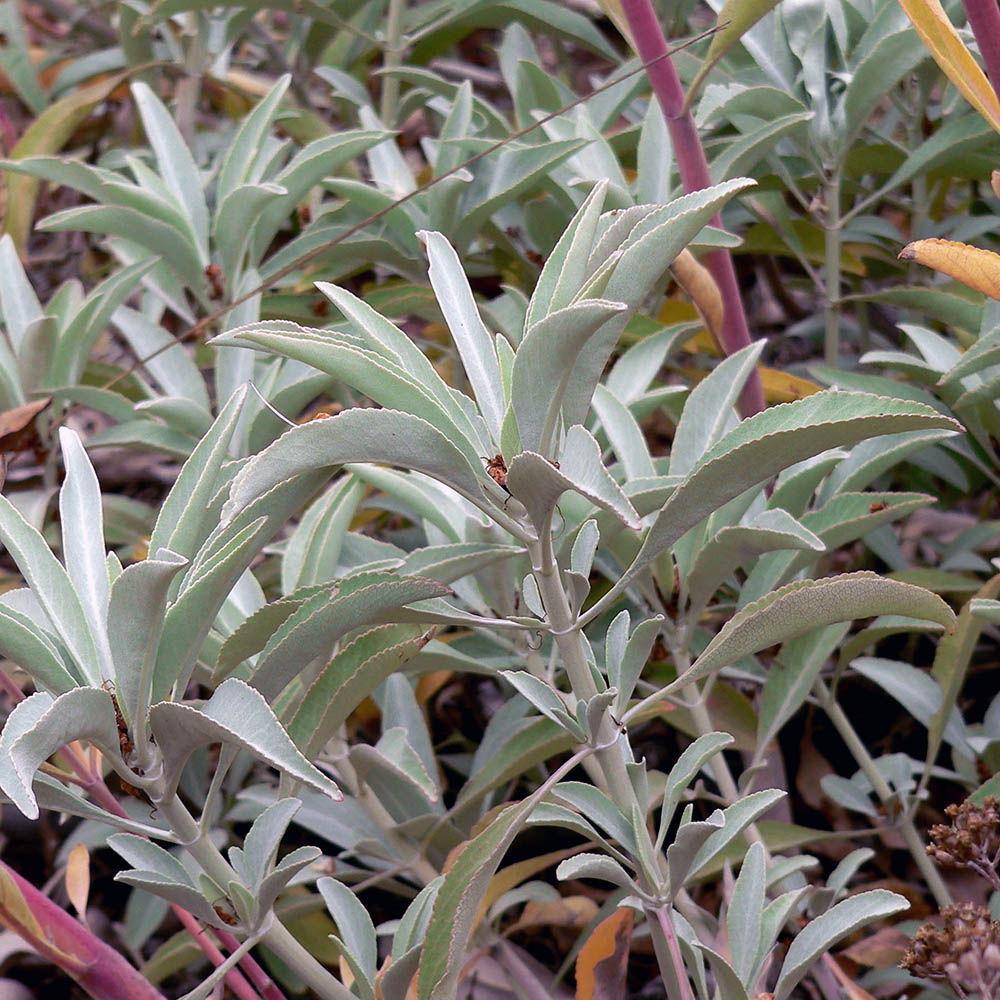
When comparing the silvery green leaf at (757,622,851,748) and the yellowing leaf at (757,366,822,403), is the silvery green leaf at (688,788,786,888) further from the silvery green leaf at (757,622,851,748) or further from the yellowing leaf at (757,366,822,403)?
the yellowing leaf at (757,366,822,403)

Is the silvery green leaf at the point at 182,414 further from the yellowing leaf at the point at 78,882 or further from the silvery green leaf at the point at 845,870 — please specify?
the silvery green leaf at the point at 845,870

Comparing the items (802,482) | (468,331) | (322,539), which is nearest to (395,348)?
(468,331)

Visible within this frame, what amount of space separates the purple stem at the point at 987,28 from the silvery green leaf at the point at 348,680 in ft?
1.69

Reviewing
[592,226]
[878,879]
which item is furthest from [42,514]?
[878,879]

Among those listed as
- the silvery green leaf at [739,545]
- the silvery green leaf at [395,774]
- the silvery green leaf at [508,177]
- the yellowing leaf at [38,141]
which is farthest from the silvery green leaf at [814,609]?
the yellowing leaf at [38,141]

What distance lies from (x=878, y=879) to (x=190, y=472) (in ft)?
2.68

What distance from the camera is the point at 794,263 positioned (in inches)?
64.6

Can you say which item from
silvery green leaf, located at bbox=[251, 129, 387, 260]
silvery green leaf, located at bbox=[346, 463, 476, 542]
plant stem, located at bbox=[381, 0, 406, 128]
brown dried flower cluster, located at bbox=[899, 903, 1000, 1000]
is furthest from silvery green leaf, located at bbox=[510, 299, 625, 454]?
plant stem, located at bbox=[381, 0, 406, 128]

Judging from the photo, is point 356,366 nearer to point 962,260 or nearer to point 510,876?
point 962,260

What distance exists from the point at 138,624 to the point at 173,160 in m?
0.78

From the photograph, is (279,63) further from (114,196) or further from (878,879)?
(878,879)

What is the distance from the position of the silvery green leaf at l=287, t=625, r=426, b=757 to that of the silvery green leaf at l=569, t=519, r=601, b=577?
102 millimetres

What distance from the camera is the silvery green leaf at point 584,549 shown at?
2.31 ft

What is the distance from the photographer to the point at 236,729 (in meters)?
0.54
